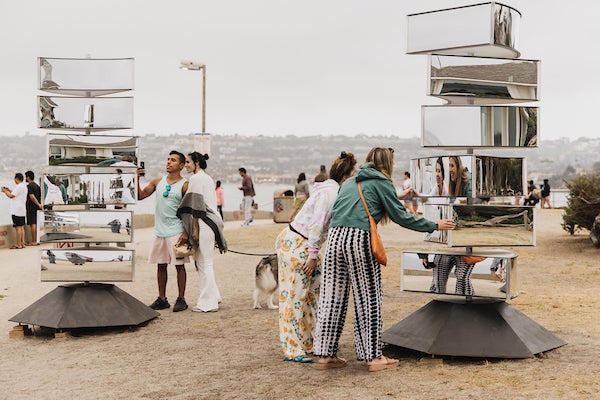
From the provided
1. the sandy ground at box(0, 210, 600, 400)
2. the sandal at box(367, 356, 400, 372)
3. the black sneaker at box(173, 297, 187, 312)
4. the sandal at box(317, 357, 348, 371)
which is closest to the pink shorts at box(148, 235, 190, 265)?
the black sneaker at box(173, 297, 187, 312)

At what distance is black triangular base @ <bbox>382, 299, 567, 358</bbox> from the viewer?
7641 millimetres

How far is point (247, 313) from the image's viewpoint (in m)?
11.0

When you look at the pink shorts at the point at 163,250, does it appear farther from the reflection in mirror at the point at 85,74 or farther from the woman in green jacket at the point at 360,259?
the woman in green jacket at the point at 360,259

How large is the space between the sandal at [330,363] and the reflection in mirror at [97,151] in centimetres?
355

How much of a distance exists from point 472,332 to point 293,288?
64.4 inches

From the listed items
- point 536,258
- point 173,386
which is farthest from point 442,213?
point 536,258

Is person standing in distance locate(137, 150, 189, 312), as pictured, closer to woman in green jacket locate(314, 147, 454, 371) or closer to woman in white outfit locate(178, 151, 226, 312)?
woman in white outfit locate(178, 151, 226, 312)

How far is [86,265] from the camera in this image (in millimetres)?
9773

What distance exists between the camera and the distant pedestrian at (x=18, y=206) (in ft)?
69.6

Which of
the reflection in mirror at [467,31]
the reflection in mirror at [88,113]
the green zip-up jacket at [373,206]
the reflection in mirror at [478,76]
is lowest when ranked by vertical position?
the green zip-up jacket at [373,206]

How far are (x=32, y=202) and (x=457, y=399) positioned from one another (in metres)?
17.5

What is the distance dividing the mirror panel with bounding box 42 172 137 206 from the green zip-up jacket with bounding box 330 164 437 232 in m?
3.36

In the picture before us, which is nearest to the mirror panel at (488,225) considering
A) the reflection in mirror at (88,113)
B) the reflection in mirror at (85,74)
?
the reflection in mirror at (88,113)

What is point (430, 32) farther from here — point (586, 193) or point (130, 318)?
point (586, 193)
